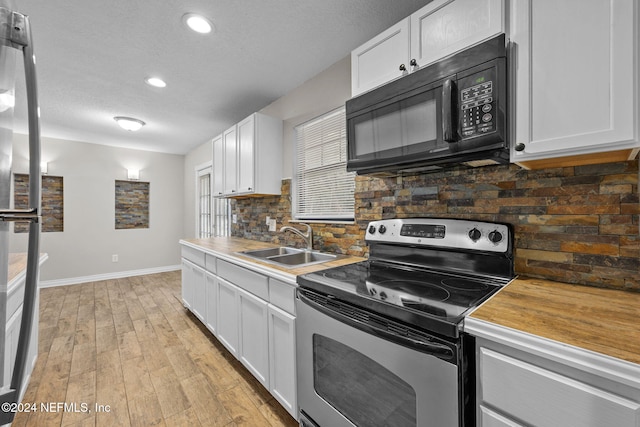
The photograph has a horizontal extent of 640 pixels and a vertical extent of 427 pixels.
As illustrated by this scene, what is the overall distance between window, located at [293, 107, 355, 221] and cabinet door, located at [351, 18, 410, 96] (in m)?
0.61

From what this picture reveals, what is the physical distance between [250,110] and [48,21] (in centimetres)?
179

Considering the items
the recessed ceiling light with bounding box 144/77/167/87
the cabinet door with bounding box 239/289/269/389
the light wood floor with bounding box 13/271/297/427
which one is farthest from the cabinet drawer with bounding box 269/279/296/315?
the recessed ceiling light with bounding box 144/77/167/87

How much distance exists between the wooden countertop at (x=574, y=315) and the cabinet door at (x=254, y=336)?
126 cm

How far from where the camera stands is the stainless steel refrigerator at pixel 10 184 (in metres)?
0.62

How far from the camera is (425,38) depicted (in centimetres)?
130

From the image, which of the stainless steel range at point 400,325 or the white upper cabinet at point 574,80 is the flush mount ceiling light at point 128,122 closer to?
the stainless steel range at point 400,325

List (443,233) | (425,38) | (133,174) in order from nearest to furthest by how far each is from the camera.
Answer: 1. (425,38)
2. (443,233)
3. (133,174)

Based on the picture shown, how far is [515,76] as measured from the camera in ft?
3.41

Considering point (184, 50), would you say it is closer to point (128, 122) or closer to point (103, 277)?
point (128, 122)

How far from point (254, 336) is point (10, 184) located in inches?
58.3

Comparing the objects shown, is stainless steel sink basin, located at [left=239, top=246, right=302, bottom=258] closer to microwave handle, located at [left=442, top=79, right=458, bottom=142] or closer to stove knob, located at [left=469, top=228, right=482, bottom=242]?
stove knob, located at [left=469, top=228, right=482, bottom=242]

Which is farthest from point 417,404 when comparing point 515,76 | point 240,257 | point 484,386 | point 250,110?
point 250,110

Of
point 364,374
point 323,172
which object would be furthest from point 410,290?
point 323,172

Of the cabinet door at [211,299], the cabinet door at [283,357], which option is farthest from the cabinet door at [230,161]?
the cabinet door at [283,357]
